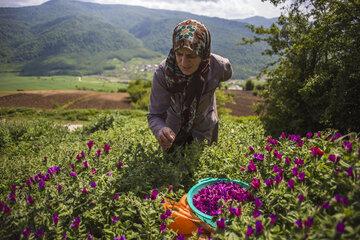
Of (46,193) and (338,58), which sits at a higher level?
(338,58)

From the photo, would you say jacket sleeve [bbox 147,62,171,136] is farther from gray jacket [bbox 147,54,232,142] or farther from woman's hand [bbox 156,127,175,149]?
woman's hand [bbox 156,127,175,149]

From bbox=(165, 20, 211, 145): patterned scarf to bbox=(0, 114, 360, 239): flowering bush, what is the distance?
1.45ft

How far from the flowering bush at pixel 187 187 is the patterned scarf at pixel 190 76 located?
44 cm

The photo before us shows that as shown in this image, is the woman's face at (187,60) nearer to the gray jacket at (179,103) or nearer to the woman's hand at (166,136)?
the gray jacket at (179,103)

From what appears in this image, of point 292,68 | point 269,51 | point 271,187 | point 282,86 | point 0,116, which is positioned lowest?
point 0,116

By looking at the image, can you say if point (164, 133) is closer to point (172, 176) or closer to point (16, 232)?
point (172, 176)

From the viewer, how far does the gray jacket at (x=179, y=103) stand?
2.43m

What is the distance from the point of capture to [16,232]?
1481 mm

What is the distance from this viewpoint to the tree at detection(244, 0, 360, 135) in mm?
3703

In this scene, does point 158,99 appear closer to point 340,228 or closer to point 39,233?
point 39,233

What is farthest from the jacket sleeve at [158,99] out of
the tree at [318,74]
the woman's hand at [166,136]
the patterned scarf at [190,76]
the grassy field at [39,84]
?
the grassy field at [39,84]

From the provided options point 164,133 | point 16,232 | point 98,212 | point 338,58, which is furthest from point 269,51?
point 16,232

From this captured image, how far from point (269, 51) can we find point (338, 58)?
95.1 inches

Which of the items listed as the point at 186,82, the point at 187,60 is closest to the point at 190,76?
the point at 186,82
